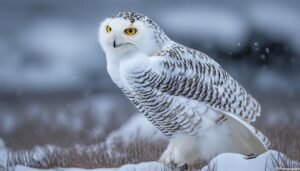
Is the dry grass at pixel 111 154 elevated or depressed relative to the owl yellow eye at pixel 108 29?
depressed

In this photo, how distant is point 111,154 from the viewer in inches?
146

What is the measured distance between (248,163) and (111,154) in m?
0.99

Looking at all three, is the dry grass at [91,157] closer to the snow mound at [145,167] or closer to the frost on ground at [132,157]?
the frost on ground at [132,157]

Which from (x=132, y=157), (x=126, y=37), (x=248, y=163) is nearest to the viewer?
(x=248, y=163)

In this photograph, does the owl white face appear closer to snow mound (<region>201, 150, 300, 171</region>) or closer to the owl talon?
the owl talon

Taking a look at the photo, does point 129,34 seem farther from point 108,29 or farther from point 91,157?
point 91,157

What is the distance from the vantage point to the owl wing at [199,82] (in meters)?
3.37

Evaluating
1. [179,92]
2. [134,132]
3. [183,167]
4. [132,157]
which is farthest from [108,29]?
[134,132]

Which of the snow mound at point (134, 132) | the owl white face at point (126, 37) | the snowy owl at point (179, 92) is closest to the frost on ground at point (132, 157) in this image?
the snow mound at point (134, 132)

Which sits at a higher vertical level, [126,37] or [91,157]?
[126,37]

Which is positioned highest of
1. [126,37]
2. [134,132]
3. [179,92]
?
[126,37]

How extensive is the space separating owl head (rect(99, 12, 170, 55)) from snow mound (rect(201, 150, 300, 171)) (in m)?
0.74

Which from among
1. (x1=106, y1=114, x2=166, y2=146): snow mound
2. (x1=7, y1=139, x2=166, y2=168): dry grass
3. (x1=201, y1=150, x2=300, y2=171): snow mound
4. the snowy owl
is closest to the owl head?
the snowy owl

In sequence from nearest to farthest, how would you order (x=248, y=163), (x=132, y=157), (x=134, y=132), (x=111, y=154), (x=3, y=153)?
(x=248, y=163) < (x=132, y=157) < (x=111, y=154) < (x=3, y=153) < (x=134, y=132)
